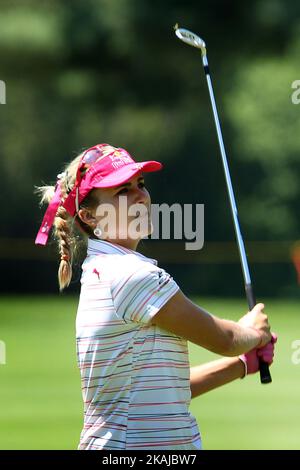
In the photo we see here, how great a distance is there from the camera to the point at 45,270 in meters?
15.7

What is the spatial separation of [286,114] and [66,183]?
14446 millimetres

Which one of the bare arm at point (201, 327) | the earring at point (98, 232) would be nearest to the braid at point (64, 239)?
the earring at point (98, 232)

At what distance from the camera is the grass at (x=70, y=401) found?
5.34 m

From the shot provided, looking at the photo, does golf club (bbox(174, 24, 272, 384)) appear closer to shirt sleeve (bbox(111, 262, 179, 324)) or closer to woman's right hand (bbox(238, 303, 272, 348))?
woman's right hand (bbox(238, 303, 272, 348))

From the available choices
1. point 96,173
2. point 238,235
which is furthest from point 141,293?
point 238,235

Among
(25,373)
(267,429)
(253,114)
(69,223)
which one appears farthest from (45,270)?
(69,223)

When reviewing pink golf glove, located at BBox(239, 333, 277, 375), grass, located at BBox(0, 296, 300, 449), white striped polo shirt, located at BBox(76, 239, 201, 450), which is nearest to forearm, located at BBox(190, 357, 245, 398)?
pink golf glove, located at BBox(239, 333, 277, 375)

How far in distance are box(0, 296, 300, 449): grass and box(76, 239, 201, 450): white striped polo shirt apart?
2.73 meters

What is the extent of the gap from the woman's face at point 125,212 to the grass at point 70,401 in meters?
Result: 2.70

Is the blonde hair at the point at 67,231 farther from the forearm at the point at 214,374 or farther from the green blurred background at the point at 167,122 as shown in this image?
the green blurred background at the point at 167,122

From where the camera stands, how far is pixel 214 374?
2.58 m

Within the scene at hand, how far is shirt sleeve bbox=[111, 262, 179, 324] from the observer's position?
2.23m

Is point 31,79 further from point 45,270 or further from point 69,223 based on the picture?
point 69,223

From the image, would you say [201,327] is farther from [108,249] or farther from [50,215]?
[50,215]
